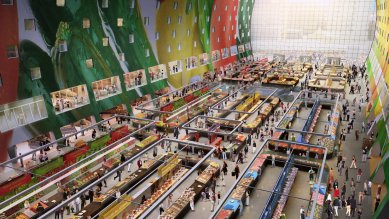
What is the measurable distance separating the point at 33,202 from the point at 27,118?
6.41 metres

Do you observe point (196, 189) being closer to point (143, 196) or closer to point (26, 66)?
point (143, 196)

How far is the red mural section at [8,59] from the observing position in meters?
19.1

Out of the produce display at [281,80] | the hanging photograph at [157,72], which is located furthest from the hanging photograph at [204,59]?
the hanging photograph at [157,72]

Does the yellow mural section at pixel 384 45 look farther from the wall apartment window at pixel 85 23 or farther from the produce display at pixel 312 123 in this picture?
the wall apartment window at pixel 85 23

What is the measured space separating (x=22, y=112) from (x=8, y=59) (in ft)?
10.8

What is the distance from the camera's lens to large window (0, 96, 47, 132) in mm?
19319

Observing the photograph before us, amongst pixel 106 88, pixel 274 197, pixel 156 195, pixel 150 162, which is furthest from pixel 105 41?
pixel 274 197

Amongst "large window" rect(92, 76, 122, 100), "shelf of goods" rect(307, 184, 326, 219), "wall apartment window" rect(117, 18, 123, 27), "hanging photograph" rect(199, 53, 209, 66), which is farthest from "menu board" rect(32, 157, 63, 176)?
"hanging photograph" rect(199, 53, 209, 66)

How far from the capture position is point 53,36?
22.1 m

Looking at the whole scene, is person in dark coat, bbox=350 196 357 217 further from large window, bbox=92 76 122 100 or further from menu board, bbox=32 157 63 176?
large window, bbox=92 76 122 100

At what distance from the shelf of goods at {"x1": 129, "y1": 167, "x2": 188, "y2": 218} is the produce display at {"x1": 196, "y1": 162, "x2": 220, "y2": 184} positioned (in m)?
1.27

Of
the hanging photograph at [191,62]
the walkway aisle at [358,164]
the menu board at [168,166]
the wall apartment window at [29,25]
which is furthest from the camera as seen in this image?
the hanging photograph at [191,62]

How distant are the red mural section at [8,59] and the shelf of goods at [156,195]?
9690 millimetres

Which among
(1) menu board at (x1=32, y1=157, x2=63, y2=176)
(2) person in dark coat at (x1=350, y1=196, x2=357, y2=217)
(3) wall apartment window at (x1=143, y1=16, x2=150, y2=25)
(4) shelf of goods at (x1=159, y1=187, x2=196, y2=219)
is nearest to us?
(4) shelf of goods at (x1=159, y1=187, x2=196, y2=219)
